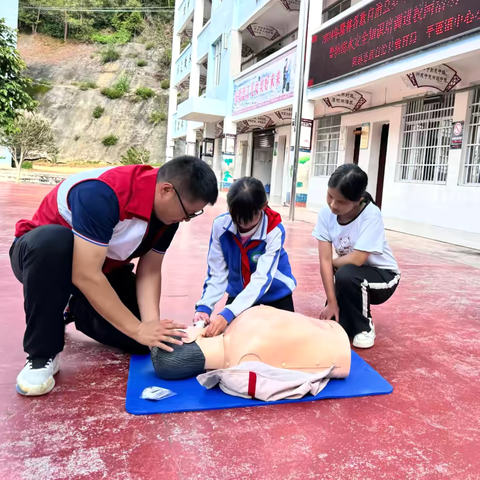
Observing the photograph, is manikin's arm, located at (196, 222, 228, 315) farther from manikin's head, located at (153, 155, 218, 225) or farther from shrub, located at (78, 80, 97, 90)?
shrub, located at (78, 80, 97, 90)

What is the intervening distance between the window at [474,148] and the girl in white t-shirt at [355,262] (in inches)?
235

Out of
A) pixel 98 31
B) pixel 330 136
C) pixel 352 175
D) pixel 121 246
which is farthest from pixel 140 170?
pixel 98 31

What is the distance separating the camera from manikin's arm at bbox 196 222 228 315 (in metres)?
2.17

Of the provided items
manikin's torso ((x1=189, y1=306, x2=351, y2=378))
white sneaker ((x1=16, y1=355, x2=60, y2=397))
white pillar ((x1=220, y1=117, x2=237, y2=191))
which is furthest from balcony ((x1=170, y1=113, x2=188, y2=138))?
white sneaker ((x1=16, y1=355, x2=60, y2=397))

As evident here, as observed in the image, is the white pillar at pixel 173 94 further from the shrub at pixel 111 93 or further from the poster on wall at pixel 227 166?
the poster on wall at pixel 227 166

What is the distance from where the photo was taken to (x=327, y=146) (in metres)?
12.1

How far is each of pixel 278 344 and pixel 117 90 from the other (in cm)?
3560

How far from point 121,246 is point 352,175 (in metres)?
1.11

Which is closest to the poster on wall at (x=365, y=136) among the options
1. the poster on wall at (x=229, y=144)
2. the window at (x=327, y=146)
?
the window at (x=327, y=146)

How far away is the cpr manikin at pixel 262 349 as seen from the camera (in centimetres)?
176

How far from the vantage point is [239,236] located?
2.15 m

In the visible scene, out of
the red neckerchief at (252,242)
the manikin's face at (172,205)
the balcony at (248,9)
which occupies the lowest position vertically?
the red neckerchief at (252,242)

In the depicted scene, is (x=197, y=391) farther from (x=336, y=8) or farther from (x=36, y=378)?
(x=336, y=8)

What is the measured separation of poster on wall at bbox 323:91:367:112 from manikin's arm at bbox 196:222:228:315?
28.7 ft
